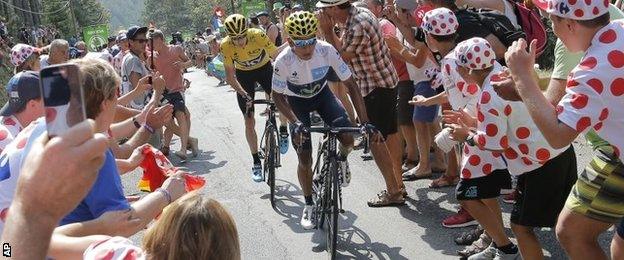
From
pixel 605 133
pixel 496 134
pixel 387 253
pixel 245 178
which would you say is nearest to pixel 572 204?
pixel 605 133

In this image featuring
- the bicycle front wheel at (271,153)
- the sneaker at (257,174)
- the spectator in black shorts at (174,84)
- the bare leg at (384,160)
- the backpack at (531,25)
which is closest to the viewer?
the backpack at (531,25)

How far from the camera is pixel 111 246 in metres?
2.19

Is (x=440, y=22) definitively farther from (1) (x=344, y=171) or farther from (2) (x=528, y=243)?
(2) (x=528, y=243)

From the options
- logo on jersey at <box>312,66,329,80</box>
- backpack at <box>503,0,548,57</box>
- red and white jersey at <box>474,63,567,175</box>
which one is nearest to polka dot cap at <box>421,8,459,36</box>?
backpack at <box>503,0,548,57</box>

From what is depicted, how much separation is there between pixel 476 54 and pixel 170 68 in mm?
6938

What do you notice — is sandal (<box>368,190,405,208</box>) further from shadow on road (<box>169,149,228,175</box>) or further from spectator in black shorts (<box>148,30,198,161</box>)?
spectator in black shorts (<box>148,30,198,161</box>)

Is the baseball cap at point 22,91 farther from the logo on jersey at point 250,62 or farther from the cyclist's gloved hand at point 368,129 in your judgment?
the logo on jersey at point 250,62

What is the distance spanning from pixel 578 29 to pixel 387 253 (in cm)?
296

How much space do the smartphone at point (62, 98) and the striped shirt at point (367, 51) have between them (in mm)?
5222

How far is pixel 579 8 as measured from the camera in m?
2.83

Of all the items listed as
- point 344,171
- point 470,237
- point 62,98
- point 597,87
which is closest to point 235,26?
point 344,171

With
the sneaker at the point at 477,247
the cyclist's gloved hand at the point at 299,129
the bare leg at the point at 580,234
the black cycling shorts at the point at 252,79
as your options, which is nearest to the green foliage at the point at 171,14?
the black cycling shorts at the point at 252,79

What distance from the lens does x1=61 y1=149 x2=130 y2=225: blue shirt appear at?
2.69 m

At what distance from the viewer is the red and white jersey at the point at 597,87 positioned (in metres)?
2.77
